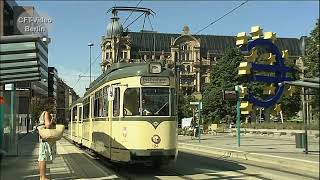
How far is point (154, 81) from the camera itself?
15273 mm

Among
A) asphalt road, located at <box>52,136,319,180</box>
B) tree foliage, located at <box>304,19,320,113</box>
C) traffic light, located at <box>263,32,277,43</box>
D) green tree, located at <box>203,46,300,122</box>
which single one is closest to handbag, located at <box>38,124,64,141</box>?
asphalt road, located at <box>52,136,319,180</box>

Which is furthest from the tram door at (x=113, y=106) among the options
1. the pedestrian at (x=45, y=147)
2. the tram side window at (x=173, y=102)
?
the pedestrian at (x=45, y=147)

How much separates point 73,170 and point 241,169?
5401 mm

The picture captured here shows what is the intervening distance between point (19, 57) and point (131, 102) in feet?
11.9

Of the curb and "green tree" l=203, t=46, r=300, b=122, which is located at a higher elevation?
"green tree" l=203, t=46, r=300, b=122

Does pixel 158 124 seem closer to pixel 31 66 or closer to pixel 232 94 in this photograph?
pixel 31 66

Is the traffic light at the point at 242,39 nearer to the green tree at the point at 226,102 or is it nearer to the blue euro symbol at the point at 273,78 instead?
the blue euro symbol at the point at 273,78

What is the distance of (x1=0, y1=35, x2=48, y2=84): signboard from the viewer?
10.9 metres

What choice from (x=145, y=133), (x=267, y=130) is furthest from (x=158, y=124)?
(x=267, y=130)

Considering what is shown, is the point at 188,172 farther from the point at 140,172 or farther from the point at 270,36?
the point at 270,36

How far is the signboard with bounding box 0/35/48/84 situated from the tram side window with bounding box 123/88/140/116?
8.83 ft

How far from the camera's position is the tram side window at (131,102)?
15.1m

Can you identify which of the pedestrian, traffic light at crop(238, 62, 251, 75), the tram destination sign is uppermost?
traffic light at crop(238, 62, 251, 75)

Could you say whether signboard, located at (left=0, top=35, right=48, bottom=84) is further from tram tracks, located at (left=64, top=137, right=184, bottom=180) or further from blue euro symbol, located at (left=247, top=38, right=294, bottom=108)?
blue euro symbol, located at (left=247, top=38, right=294, bottom=108)
